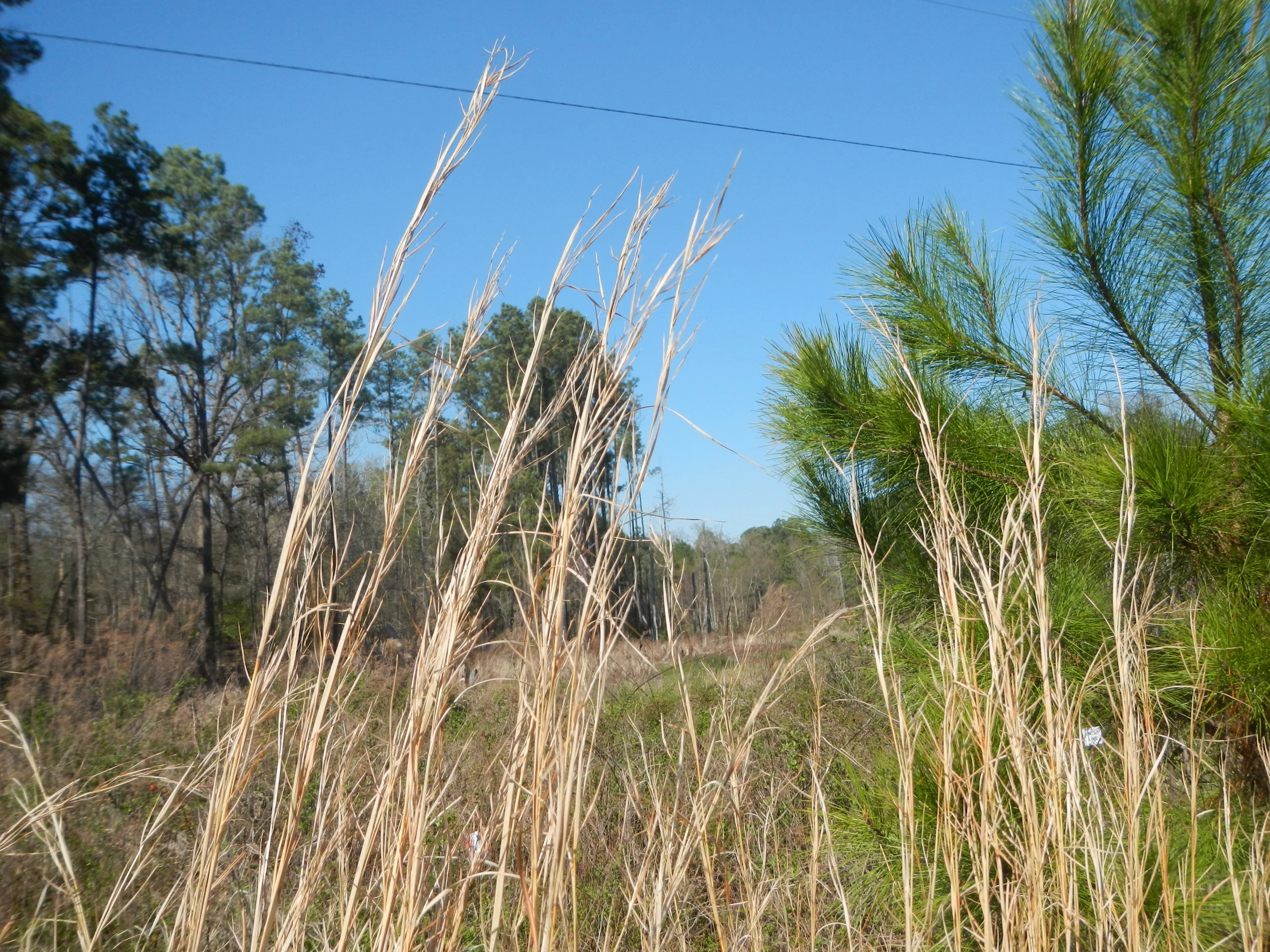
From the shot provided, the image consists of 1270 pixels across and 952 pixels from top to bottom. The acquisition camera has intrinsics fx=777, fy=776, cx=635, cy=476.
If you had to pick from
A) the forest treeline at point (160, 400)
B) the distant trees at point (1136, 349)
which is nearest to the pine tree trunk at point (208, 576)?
the forest treeline at point (160, 400)

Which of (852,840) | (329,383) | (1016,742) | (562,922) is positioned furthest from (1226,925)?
(329,383)

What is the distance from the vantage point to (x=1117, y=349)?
2381mm

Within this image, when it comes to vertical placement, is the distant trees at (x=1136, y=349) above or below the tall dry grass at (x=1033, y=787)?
above

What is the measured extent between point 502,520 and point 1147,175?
2417 mm

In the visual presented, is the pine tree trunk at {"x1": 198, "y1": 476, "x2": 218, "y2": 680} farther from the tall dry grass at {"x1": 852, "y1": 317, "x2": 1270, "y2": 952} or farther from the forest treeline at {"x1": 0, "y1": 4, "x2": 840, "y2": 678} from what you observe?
the tall dry grass at {"x1": 852, "y1": 317, "x2": 1270, "y2": 952}

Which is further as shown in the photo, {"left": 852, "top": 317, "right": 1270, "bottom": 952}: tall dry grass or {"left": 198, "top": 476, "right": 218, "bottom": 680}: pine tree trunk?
{"left": 198, "top": 476, "right": 218, "bottom": 680}: pine tree trunk

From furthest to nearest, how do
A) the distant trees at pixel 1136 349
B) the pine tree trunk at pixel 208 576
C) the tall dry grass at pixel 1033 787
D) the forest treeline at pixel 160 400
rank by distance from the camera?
the pine tree trunk at pixel 208 576, the forest treeline at pixel 160 400, the distant trees at pixel 1136 349, the tall dry grass at pixel 1033 787

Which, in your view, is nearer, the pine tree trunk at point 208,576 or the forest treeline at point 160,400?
the forest treeline at point 160,400

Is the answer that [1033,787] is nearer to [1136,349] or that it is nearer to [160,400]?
[1136,349]

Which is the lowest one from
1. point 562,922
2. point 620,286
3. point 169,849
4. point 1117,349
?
point 169,849

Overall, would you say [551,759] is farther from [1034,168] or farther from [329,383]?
[329,383]

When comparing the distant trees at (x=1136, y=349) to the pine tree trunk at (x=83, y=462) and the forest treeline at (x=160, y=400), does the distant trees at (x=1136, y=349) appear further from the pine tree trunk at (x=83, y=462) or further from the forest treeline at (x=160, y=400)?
the pine tree trunk at (x=83, y=462)

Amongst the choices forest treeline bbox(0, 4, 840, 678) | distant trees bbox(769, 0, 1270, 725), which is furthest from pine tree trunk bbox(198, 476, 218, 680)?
distant trees bbox(769, 0, 1270, 725)

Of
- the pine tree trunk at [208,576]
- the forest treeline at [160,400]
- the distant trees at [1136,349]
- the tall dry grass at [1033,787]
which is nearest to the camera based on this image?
the tall dry grass at [1033,787]
